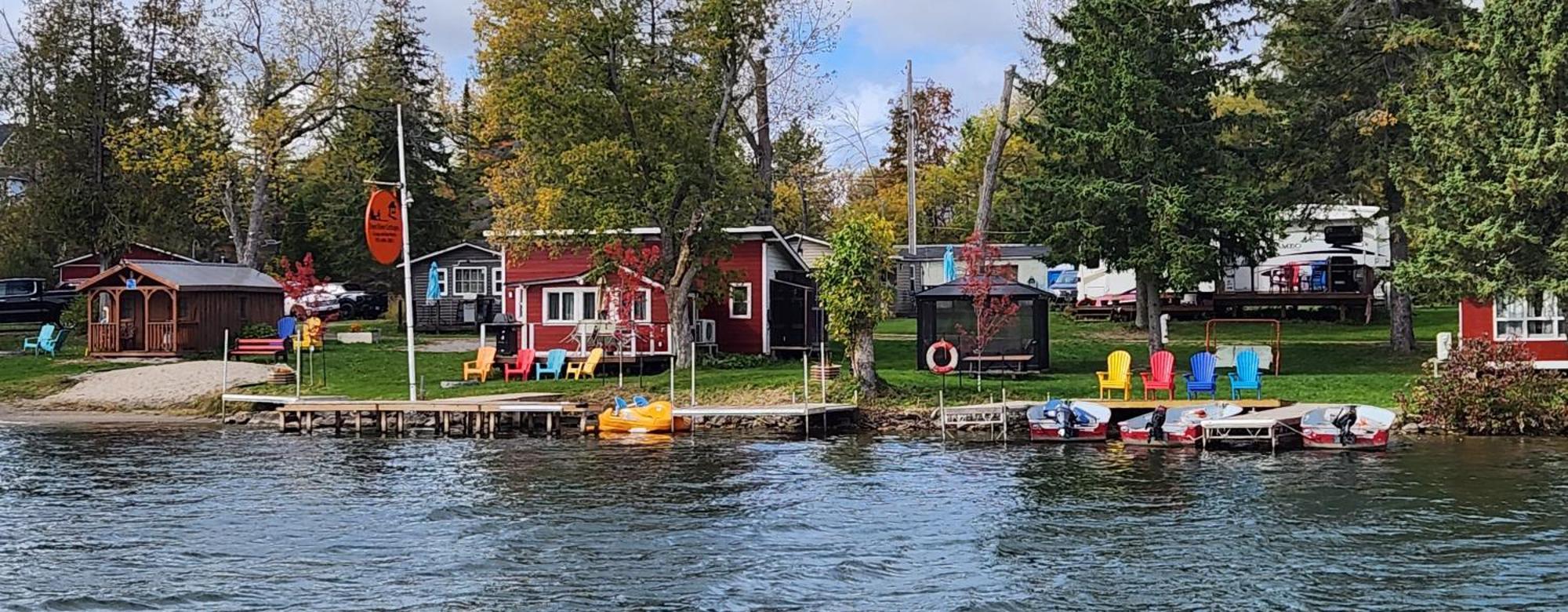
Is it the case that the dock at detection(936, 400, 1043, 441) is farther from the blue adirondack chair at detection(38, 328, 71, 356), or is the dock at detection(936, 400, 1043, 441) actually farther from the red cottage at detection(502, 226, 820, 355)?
the blue adirondack chair at detection(38, 328, 71, 356)

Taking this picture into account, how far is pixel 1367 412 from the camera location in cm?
2416

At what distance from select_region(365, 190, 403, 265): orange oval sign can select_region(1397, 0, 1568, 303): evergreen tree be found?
19422 mm

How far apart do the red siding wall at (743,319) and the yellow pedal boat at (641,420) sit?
9.51 m

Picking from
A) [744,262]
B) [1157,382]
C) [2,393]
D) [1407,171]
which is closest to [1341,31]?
[1407,171]

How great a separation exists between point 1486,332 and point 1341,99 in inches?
266

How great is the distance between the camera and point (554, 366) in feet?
110

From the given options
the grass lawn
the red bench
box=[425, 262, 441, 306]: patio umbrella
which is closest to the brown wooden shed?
the grass lawn

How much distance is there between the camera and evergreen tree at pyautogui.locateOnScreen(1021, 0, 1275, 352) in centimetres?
3144

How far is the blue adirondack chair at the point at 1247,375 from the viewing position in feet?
90.9

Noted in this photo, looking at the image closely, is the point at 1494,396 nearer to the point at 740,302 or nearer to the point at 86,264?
the point at 740,302

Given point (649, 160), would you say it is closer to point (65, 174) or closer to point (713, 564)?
point (713, 564)

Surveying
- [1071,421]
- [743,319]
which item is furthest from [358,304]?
[1071,421]

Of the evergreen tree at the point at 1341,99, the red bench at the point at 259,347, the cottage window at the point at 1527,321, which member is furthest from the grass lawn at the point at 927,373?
the evergreen tree at the point at 1341,99

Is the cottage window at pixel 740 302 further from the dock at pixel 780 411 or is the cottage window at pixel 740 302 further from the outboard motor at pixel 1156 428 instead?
the outboard motor at pixel 1156 428
